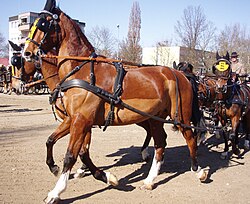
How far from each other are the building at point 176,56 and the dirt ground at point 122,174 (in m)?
16.1

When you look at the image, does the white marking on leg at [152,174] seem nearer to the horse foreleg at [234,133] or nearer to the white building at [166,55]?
the horse foreleg at [234,133]

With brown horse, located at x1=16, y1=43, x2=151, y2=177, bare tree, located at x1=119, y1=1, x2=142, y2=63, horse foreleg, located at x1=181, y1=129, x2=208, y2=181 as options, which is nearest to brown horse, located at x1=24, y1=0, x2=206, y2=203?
brown horse, located at x1=16, y1=43, x2=151, y2=177

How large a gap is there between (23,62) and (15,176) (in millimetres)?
2171

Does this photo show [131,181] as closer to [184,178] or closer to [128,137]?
[184,178]

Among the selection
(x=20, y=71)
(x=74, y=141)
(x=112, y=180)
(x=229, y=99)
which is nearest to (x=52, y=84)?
(x=20, y=71)

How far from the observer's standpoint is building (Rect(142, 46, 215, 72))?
3096 centimetres

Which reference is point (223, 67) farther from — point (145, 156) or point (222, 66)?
point (145, 156)

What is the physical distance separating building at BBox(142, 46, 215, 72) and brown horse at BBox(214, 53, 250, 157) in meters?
15.3

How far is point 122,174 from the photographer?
20.8 ft

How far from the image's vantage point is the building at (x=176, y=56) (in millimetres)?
30962

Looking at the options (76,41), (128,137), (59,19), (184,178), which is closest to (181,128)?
(184,178)

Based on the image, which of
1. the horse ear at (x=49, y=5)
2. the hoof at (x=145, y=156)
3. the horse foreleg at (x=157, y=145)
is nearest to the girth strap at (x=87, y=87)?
the horse ear at (x=49, y=5)

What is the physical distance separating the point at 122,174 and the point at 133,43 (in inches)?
1337

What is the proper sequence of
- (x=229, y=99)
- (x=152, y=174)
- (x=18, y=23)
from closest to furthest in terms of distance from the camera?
(x=152, y=174) < (x=229, y=99) < (x=18, y=23)
